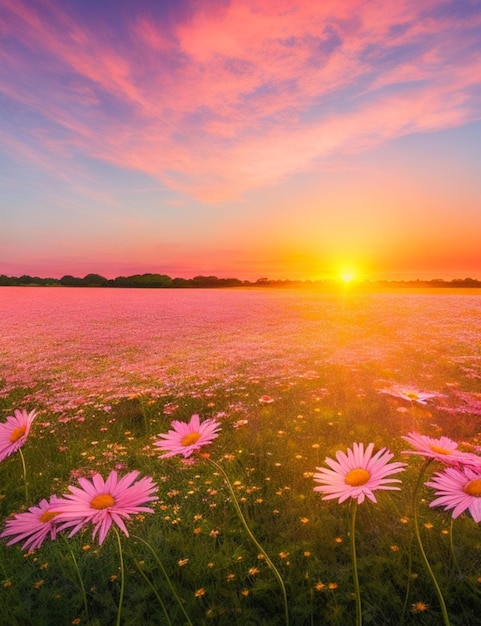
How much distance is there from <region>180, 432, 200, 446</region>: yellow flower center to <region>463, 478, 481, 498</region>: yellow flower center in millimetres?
1135

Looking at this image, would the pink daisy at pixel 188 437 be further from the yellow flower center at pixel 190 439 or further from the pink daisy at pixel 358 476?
the pink daisy at pixel 358 476

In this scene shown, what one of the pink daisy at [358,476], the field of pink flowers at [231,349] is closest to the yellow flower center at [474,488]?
the pink daisy at [358,476]

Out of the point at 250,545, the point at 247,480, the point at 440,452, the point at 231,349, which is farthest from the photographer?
the point at 231,349

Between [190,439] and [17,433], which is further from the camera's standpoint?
[17,433]

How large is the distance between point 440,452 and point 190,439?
108cm

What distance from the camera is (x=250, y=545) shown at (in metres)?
4.04

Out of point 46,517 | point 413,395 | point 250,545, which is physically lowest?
point 250,545

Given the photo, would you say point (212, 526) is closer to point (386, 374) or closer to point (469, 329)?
point (386, 374)

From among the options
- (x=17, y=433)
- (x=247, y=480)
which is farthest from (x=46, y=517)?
(x=247, y=480)

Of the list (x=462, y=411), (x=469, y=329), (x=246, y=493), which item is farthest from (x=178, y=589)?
(x=469, y=329)

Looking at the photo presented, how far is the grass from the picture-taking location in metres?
3.29

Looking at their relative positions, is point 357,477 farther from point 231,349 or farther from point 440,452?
point 231,349

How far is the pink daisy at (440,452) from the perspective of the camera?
1600mm

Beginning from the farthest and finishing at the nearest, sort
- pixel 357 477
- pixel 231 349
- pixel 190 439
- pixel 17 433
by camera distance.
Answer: pixel 231 349, pixel 17 433, pixel 190 439, pixel 357 477
